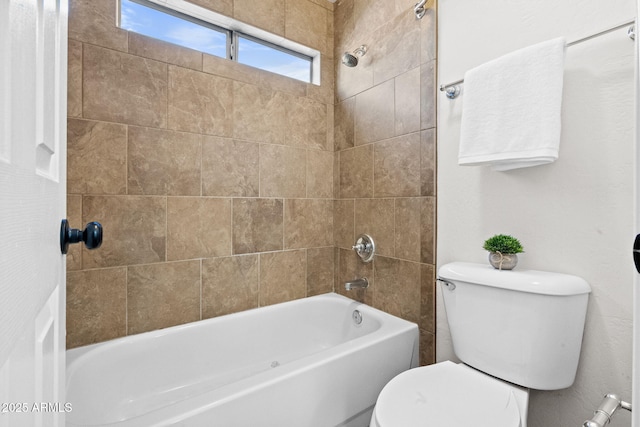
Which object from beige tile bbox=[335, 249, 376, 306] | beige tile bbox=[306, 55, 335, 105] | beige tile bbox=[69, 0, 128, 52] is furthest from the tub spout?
beige tile bbox=[69, 0, 128, 52]

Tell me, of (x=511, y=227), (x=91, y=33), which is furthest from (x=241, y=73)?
(x=511, y=227)

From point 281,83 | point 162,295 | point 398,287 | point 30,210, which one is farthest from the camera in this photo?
point 281,83

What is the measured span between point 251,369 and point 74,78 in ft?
5.38

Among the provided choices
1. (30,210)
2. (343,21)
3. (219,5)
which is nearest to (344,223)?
(343,21)

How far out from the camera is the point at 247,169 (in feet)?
5.84

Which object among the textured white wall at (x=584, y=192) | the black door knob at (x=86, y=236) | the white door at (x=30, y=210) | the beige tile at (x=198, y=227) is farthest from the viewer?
the beige tile at (x=198, y=227)

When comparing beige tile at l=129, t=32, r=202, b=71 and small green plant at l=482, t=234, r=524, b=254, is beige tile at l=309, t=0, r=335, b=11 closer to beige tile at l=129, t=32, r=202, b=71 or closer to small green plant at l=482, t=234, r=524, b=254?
beige tile at l=129, t=32, r=202, b=71

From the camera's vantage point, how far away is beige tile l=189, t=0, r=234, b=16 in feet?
5.41

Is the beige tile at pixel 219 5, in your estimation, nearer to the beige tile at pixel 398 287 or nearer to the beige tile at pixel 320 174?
the beige tile at pixel 320 174

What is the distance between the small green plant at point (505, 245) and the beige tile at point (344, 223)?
93cm

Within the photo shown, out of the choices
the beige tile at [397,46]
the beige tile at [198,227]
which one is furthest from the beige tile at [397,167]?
the beige tile at [198,227]

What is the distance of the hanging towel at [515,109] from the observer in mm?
1015

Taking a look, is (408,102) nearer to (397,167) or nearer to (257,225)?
(397,167)

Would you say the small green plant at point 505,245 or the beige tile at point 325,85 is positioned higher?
the beige tile at point 325,85
